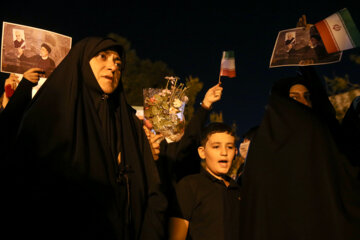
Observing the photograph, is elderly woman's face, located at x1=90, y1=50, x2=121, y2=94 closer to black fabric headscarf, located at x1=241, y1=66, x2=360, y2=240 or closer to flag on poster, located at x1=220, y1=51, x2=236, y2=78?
black fabric headscarf, located at x1=241, y1=66, x2=360, y2=240

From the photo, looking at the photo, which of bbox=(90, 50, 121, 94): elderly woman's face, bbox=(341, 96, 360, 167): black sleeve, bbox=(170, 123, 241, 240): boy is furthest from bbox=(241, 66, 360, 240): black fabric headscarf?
bbox=(90, 50, 121, 94): elderly woman's face

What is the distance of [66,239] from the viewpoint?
2439 millimetres

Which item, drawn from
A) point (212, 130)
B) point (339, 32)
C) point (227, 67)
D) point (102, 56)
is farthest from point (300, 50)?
point (102, 56)

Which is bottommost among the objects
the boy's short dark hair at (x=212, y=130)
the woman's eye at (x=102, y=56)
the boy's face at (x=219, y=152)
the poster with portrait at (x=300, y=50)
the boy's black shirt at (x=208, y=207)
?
the boy's black shirt at (x=208, y=207)

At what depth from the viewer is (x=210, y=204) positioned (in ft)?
11.4

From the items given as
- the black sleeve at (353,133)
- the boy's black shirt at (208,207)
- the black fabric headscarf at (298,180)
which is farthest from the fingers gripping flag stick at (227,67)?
the black sleeve at (353,133)

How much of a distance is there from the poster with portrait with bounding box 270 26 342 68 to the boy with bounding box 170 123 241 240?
4.01ft

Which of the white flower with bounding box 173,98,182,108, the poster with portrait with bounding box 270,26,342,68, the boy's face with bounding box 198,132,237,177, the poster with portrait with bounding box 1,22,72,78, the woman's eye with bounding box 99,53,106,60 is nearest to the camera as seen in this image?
the poster with portrait with bounding box 270,26,342,68

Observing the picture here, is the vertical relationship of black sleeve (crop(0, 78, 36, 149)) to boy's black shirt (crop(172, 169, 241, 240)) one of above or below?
above

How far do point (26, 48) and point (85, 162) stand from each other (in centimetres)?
175

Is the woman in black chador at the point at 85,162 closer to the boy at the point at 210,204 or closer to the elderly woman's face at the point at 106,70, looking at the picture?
the elderly woman's face at the point at 106,70

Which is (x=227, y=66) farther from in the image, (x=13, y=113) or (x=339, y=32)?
(x=13, y=113)

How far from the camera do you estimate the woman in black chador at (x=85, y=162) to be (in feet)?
8.10

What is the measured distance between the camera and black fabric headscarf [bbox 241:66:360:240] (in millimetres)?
2549
